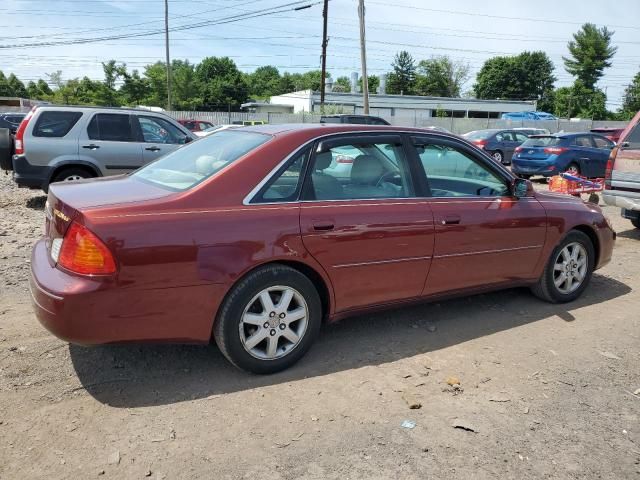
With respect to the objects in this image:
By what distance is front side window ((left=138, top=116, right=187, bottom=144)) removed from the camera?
9.64m

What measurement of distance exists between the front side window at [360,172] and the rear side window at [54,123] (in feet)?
22.7

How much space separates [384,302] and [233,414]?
1.39 meters

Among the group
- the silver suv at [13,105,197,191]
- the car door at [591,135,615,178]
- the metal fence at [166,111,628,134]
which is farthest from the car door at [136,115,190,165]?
the metal fence at [166,111,628,134]

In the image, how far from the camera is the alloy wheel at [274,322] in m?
3.34

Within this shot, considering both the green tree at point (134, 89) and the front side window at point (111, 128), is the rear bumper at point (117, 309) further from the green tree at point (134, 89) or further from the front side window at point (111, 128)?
the green tree at point (134, 89)

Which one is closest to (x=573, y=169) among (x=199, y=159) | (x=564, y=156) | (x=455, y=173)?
(x=564, y=156)

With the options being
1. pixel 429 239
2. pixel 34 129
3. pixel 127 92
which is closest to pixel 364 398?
pixel 429 239

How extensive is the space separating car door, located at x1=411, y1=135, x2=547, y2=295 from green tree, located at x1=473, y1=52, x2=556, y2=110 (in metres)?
96.9

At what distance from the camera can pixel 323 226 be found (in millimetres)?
3469

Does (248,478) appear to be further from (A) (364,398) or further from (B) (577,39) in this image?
(B) (577,39)

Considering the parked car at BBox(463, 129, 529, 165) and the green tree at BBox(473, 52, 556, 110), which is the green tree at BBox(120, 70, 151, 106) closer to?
the parked car at BBox(463, 129, 529, 165)

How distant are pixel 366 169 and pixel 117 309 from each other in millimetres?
1961

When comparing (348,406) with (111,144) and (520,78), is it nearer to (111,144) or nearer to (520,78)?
(111,144)

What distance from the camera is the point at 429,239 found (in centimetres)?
393
